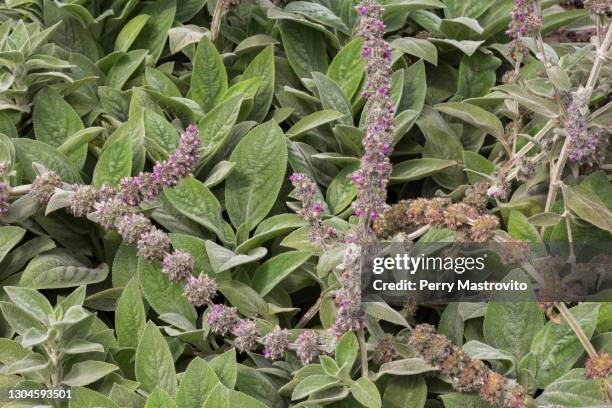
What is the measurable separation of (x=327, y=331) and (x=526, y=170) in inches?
26.3

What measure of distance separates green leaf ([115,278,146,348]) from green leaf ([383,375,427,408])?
0.60m

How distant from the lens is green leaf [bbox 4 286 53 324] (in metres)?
1.90

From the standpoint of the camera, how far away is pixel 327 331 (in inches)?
74.9

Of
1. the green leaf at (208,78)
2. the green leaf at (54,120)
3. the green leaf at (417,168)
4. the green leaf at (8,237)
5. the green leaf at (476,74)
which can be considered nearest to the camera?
the green leaf at (8,237)

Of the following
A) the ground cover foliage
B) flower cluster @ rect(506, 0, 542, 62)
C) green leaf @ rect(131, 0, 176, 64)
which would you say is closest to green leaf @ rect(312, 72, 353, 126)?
the ground cover foliage

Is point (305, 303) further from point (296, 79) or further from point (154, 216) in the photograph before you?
point (296, 79)

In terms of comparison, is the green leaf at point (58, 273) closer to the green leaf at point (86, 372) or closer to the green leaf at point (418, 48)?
the green leaf at point (86, 372)

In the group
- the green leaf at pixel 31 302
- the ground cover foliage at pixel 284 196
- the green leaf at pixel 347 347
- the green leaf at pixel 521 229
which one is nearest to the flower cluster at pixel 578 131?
the ground cover foliage at pixel 284 196

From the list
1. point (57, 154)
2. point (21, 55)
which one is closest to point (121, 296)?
point (57, 154)

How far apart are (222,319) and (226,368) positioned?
133 mm

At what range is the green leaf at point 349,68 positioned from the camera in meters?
2.59

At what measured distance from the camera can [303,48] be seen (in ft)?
9.09

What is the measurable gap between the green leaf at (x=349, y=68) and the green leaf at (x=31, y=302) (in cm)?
111

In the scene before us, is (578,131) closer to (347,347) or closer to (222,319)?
(347,347)
